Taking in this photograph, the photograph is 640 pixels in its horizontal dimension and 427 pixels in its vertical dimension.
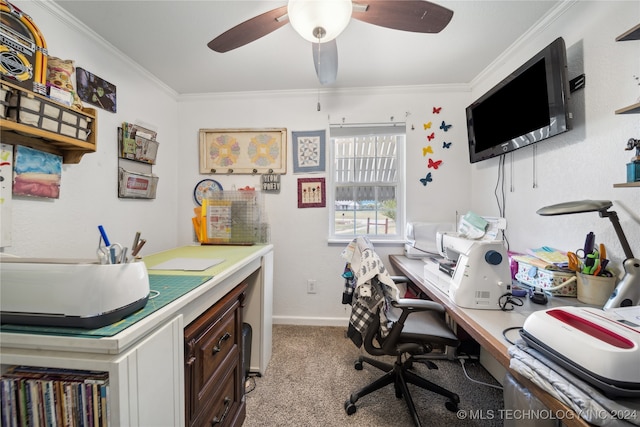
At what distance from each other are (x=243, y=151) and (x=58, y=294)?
199 centimetres

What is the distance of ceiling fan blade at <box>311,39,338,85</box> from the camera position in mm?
1272

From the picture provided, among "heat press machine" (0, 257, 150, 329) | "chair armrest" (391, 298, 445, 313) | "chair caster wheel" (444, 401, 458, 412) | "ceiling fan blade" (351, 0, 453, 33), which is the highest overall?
"ceiling fan blade" (351, 0, 453, 33)

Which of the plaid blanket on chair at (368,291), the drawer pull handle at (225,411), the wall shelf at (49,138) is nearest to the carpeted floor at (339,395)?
the drawer pull handle at (225,411)

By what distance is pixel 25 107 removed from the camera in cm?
101

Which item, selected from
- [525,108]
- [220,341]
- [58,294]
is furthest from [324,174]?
[58,294]

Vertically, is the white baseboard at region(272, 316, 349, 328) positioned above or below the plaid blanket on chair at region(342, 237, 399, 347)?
below

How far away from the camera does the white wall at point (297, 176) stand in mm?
1186

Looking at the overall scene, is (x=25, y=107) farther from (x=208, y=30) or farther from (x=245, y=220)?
(x=245, y=220)

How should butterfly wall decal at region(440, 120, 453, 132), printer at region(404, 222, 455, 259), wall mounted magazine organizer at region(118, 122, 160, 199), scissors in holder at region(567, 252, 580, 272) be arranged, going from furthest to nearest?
butterfly wall decal at region(440, 120, 453, 132) → printer at region(404, 222, 455, 259) → wall mounted magazine organizer at region(118, 122, 160, 199) → scissors in holder at region(567, 252, 580, 272)

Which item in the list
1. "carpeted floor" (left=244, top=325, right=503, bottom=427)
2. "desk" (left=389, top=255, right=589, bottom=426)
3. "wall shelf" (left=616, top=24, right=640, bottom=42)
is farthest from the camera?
"carpeted floor" (left=244, top=325, right=503, bottom=427)

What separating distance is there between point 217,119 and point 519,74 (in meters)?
2.53

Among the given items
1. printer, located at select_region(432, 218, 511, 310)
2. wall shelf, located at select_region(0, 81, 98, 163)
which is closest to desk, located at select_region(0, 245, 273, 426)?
wall shelf, located at select_region(0, 81, 98, 163)

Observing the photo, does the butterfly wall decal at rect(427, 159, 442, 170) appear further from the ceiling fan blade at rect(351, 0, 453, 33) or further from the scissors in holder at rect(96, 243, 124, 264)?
the scissors in holder at rect(96, 243, 124, 264)
